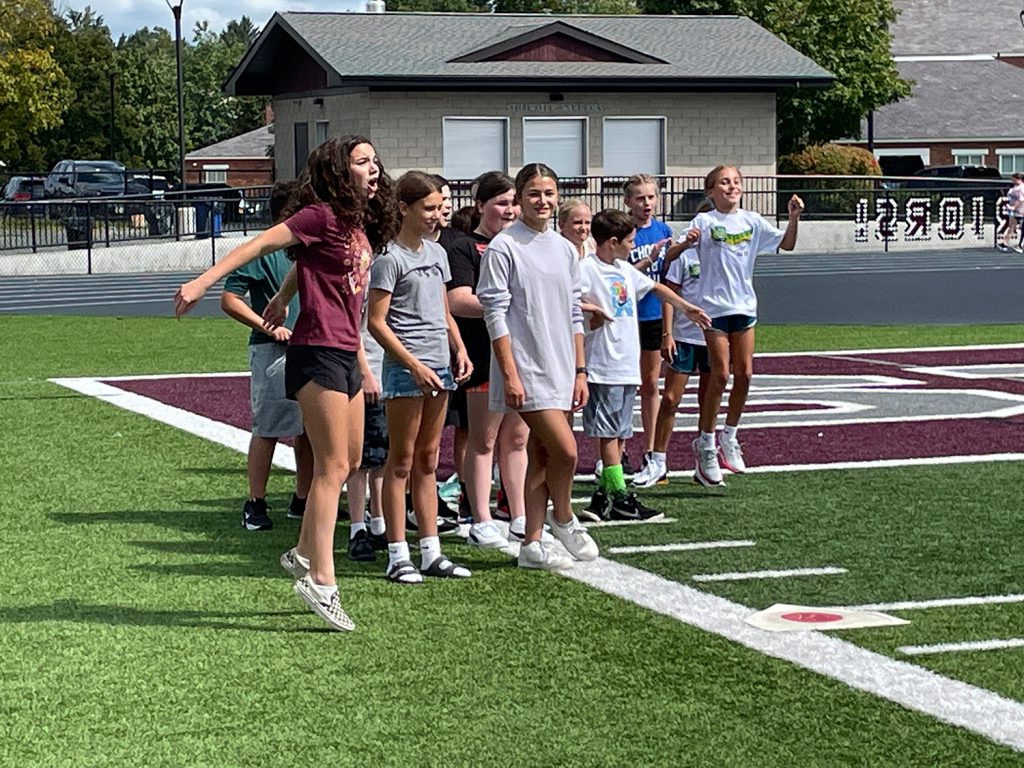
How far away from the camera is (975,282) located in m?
30.3

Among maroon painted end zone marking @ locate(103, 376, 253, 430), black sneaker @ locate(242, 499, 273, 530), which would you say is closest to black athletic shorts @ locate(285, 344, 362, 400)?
black sneaker @ locate(242, 499, 273, 530)

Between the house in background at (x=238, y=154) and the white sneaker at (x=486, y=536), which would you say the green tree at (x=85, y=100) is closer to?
the house in background at (x=238, y=154)

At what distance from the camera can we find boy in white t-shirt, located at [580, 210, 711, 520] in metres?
9.36

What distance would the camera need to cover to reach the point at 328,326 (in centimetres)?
699

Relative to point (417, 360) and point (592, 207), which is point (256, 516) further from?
A: point (592, 207)

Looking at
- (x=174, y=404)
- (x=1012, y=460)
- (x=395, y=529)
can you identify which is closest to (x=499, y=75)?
(x=174, y=404)

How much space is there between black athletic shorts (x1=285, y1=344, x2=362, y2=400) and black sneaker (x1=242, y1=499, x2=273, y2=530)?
92.2 inches

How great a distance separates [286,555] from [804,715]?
2.86 m

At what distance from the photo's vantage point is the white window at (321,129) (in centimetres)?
4638

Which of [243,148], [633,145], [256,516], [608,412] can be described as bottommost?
[256,516]

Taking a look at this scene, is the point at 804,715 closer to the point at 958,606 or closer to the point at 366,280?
the point at 958,606

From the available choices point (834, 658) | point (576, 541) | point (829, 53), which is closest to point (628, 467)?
point (576, 541)

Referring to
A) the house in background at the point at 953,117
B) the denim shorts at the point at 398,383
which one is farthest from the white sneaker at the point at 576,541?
the house in background at the point at 953,117

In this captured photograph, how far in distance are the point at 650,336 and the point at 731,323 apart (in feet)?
2.36
